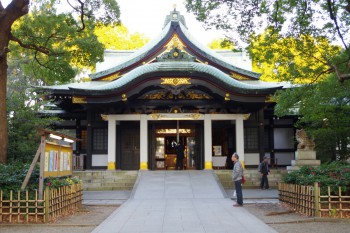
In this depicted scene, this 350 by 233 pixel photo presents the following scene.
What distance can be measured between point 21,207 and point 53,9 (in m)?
7.36

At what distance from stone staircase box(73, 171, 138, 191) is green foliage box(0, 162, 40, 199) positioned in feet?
25.1

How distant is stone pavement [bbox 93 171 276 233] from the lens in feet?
28.1

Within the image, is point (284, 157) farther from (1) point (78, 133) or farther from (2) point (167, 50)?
(1) point (78, 133)

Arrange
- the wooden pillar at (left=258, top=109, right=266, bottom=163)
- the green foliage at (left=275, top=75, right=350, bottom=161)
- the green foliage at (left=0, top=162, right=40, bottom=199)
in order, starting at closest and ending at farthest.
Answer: the green foliage at (left=0, top=162, right=40, bottom=199) < the green foliage at (left=275, top=75, right=350, bottom=161) < the wooden pillar at (left=258, top=109, right=266, bottom=163)

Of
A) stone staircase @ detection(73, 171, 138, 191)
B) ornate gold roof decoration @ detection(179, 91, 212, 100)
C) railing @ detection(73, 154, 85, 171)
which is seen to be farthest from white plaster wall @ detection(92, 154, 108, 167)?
ornate gold roof decoration @ detection(179, 91, 212, 100)

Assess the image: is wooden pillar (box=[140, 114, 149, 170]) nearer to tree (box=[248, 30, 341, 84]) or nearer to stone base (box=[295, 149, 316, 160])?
stone base (box=[295, 149, 316, 160])

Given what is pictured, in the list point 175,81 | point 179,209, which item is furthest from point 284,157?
point 179,209

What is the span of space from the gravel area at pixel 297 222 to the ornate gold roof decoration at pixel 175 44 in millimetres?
12315

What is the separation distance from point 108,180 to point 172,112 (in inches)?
200

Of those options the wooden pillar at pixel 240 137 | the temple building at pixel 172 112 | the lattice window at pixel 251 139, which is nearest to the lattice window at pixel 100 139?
the temple building at pixel 172 112

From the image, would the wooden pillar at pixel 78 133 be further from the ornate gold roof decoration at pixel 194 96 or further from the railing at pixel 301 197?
the railing at pixel 301 197

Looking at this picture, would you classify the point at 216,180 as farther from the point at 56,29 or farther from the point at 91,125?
the point at 56,29

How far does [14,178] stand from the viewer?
9.91 metres

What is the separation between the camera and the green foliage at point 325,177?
Result: 1024 cm
